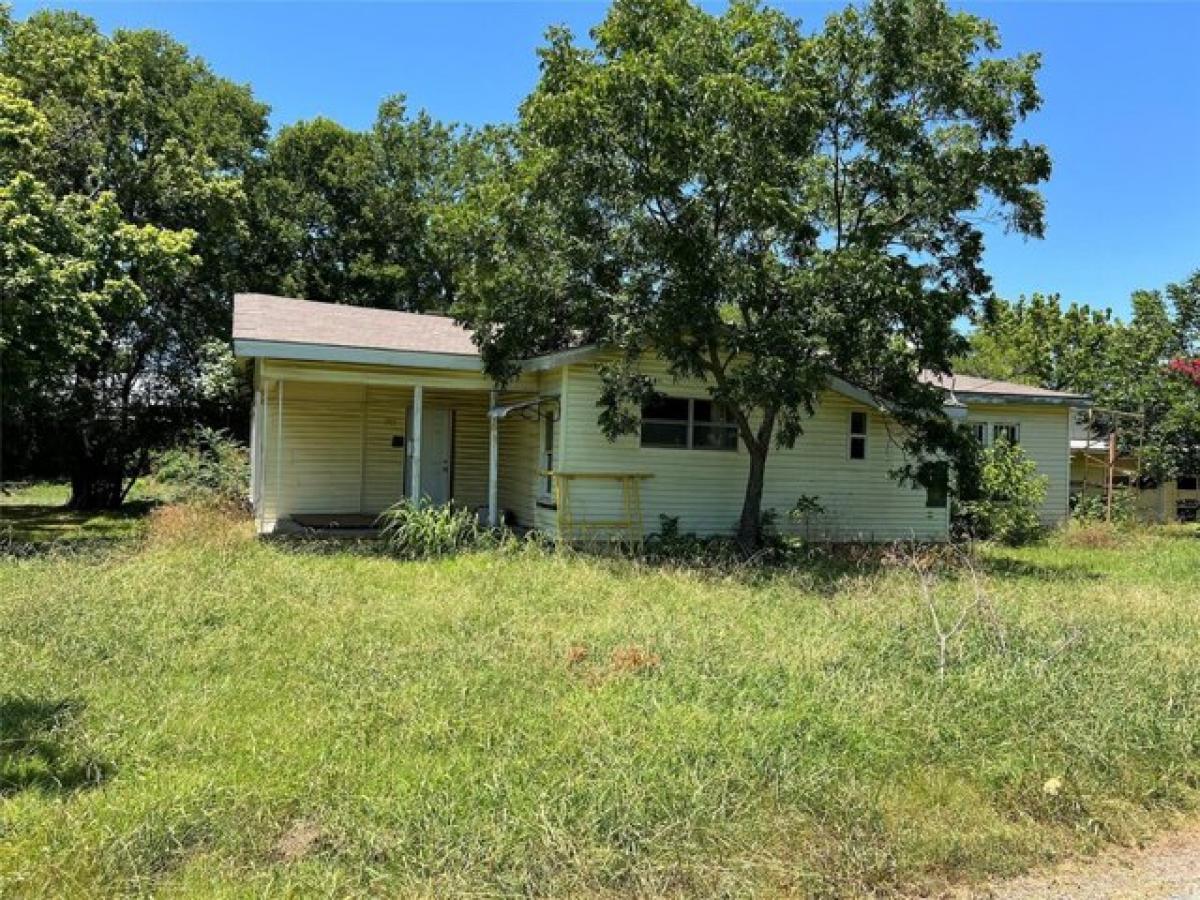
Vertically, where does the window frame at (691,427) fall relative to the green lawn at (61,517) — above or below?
above

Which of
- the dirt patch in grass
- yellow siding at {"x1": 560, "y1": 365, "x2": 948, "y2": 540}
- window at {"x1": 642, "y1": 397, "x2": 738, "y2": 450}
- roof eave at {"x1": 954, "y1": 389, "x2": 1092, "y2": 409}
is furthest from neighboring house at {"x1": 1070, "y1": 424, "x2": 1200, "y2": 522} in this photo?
the dirt patch in grass

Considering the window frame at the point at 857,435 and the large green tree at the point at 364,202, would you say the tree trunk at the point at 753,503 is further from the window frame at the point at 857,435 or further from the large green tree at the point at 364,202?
the large green tree at the point at 364,202

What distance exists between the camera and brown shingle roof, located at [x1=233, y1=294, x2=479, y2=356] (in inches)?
492

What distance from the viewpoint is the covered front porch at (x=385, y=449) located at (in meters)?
14.3

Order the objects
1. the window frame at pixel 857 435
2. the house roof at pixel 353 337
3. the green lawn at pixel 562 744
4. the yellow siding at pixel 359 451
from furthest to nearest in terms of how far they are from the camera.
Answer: the window frame at pixel 857 435, the yellow siding at pixel 359 451, the house roof at pixel 353 337, the green lawn at pixel 562 744

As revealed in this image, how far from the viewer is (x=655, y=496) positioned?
13836 millimetres

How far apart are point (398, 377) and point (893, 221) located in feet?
24.4

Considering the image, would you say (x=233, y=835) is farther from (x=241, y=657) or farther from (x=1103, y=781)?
(x=1103, y=781)

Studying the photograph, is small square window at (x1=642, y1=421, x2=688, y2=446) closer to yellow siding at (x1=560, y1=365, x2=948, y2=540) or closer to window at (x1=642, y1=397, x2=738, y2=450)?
window at (x1=642, y1=397, x2=738, y2=450)

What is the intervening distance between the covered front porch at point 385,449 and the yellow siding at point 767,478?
0.89 m

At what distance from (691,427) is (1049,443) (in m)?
9.82

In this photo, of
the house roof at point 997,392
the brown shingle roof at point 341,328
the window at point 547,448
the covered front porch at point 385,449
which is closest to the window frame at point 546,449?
the window at point 547,448

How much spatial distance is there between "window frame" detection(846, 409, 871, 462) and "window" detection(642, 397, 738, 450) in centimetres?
232

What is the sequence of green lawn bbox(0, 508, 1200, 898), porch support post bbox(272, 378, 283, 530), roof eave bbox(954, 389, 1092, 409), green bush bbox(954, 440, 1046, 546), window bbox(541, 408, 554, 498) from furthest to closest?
roof eave bbox(954, 389, 1092, 409) → green bush bbox(954, 440, 1046, 546) → porch support post bbox(272, 378, 283, 530) → window bbox(541, 408, 554, 498) → green lawn bbox(0, 508, 1200, 898)
